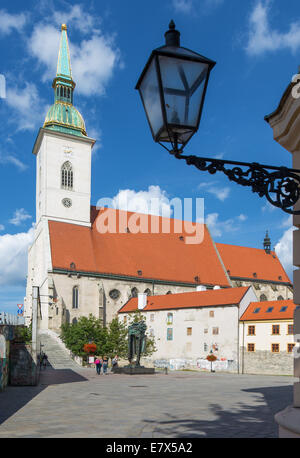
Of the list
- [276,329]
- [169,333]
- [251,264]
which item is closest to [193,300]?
[169,333]

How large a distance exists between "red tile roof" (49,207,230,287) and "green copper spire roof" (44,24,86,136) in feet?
39.0

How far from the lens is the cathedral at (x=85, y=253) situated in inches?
2255

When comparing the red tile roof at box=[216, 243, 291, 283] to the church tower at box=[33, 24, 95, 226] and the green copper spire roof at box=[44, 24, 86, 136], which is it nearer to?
the church tower at box=[33, 24, 95, 226]

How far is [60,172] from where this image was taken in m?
63.1

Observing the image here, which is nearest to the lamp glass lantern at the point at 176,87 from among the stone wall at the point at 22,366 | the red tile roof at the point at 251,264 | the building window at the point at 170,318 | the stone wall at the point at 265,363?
the stone wall at the point at 22,366

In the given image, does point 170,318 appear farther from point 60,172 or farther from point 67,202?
point 60,172

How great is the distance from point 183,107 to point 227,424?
9.11m

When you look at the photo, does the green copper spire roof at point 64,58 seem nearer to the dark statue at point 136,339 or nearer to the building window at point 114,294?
the building window at point 114,294

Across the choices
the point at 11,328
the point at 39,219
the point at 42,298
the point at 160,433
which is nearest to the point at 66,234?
the point at 39,219

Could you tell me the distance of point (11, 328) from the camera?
2247 cm

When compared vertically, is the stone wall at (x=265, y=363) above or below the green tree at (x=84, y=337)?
below

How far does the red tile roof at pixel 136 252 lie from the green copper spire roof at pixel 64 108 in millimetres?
11882
